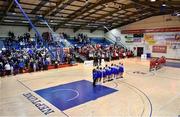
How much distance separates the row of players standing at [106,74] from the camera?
10442 millimetres

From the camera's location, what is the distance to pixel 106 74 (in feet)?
36.2

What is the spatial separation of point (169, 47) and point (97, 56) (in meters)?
12.8

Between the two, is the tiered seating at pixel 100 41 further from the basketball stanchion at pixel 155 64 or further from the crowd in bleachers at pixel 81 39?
the basketball stanchion at pixel 155 64

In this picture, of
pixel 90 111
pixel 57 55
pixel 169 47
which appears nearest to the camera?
pixel 90 111

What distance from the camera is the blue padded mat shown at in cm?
764

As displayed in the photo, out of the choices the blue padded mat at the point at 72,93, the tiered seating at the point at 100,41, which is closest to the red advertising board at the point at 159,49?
the tiered seating at the point at 100,41

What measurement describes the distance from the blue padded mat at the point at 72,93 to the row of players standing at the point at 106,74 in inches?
23.9

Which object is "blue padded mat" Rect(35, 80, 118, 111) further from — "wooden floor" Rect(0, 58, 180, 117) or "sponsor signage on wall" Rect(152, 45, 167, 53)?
"sponsor signage on wall" Rect(152, 45, 167, 53)

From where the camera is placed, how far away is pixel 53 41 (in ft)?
68.5

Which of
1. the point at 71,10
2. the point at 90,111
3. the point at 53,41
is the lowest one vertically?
the point at 90,111

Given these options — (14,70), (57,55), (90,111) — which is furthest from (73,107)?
(57,55)

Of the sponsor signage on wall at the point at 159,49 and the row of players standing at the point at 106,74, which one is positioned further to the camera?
the sponsor signage on wall at the point at 159,49

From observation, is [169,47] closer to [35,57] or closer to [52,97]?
[35,57]

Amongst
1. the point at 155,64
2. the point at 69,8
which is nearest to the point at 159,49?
the point at 155,64
